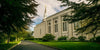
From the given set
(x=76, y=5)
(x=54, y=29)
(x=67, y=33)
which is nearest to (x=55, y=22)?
(x=54, y=29)

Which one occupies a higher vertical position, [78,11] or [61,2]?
[61,2]

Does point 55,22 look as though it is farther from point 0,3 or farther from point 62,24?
point 0,3

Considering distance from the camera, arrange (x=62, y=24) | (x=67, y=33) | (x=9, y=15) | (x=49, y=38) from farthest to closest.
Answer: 1. (x=62, y=24)
2. (x=67, y=33)
3. (x=49, y=38)
4. (x=9, y=15)

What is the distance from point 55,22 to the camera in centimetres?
5075

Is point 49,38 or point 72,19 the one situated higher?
point 72,19

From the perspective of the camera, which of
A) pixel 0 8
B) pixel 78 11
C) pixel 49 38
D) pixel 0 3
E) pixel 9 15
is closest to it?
pixel 0 3

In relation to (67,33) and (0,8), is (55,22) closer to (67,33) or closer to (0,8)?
(67,33)

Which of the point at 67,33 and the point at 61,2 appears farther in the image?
the point at 67,33

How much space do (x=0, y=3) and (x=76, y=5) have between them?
7.74 meters

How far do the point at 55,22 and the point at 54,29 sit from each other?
3.68m

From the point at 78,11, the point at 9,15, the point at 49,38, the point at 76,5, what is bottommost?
the point at 49,38

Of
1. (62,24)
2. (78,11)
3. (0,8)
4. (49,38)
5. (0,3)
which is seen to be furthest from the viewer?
(62,24)

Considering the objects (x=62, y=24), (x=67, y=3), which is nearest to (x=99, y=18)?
(x=67, y=3)

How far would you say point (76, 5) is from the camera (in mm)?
10180
